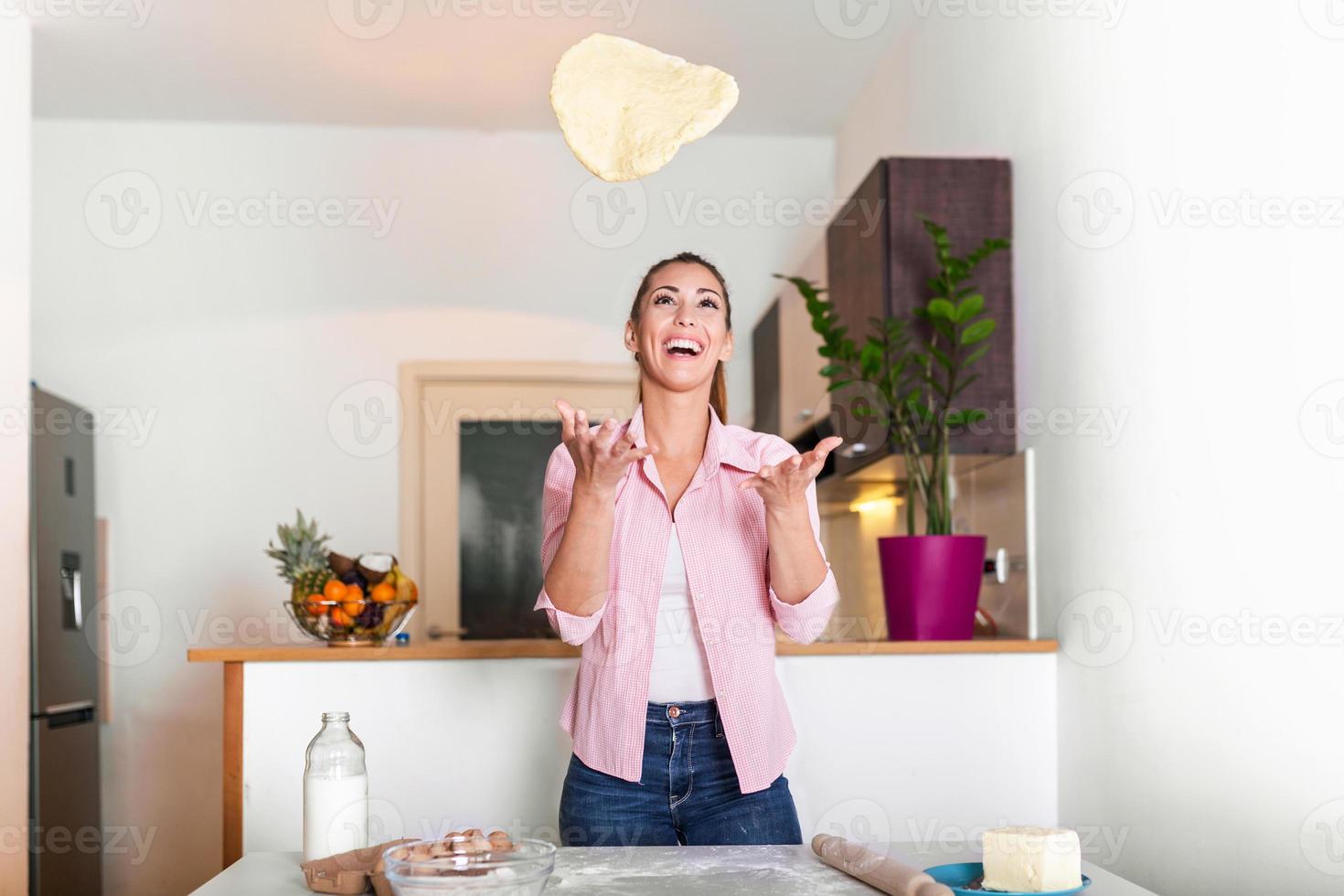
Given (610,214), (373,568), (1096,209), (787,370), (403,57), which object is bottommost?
(373,568)

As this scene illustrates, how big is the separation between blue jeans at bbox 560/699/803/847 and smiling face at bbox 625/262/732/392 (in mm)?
452

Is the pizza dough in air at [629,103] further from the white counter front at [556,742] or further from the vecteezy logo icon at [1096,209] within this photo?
the white counter front at [556,742]

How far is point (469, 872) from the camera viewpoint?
1086 mm

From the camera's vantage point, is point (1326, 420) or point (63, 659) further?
point (63, 659)

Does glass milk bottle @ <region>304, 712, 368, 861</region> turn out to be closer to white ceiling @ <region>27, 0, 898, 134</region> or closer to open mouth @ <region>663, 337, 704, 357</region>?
open mouth @ <region>663, 337, 704, 357</region>

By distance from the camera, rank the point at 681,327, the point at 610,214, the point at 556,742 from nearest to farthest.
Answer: the point at 681,327 < the point at 556,742 < the point at 610,214

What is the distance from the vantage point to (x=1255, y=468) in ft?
5.86

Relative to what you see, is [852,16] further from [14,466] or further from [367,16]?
[14,466]

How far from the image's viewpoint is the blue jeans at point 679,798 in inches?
65.6

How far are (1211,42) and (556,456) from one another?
A: 116cm

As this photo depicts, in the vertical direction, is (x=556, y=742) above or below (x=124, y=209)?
below

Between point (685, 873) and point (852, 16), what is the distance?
2.83 metres
